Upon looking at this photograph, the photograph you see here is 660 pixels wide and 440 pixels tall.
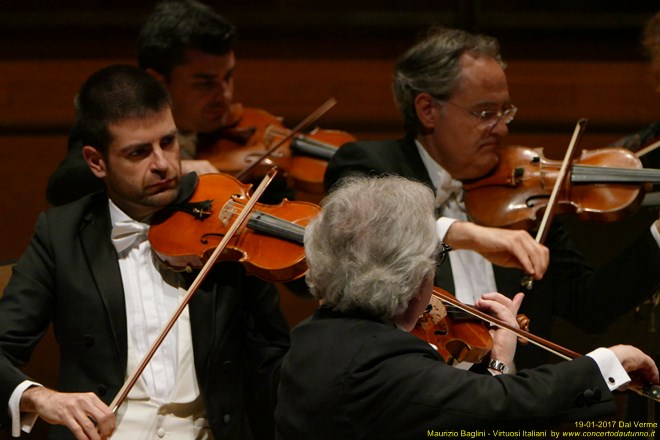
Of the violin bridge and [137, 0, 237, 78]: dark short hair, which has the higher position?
[137, 0, 237, 78]: dark short hair

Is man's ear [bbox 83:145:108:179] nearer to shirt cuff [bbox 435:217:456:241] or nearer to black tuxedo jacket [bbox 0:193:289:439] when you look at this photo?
black tuxedo jacket [bbox 0:193:289:439]

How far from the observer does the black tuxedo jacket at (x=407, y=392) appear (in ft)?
5.09

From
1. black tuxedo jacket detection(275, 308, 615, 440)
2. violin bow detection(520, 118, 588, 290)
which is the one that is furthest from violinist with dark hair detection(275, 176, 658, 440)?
violin bow detection(520, 118, 588, 290)

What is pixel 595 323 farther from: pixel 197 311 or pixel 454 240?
pixel 197 311

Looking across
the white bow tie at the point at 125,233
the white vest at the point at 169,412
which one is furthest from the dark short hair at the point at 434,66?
the white vest at the point at 169,412

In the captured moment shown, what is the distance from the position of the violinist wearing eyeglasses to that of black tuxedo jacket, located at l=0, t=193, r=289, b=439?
0.42 meters

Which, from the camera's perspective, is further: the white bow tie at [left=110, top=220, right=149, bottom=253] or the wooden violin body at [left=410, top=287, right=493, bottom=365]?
the white bow tie at [left=110, top=220, right=149, bottom=253]

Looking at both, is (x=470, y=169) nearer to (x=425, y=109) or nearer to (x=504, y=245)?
(x=425, y=109)

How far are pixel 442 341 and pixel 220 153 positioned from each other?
1249 mm

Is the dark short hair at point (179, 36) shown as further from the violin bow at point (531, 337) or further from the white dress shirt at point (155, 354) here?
the violin bow at point (531, 337)

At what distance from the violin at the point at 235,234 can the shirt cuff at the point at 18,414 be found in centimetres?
40

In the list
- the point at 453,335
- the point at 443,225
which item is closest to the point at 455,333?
the point at 453,335

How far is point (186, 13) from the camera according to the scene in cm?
304

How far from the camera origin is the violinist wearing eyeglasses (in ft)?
7.57
